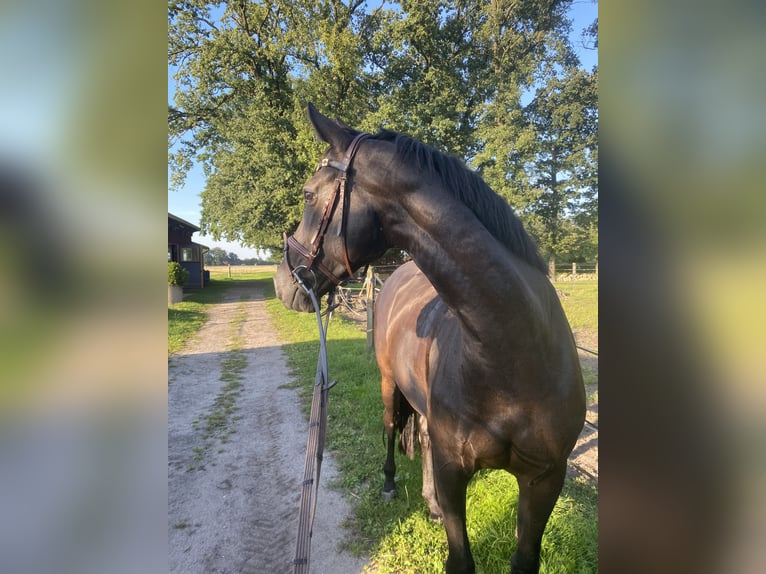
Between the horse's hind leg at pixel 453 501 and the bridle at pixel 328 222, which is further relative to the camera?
the horse's hind leg at pixel 453 501

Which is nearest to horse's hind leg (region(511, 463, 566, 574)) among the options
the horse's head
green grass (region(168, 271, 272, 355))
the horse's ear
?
the horse's head

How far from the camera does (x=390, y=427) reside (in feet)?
11.3

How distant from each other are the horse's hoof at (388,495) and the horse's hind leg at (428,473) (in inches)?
11.2

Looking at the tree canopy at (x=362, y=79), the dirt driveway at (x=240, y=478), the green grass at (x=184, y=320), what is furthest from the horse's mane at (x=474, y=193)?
the tree canopy at (x=362, y=79)

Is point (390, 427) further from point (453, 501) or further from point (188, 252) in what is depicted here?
point (188, 252)

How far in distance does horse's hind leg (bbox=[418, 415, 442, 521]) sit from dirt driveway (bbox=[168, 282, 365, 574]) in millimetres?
645

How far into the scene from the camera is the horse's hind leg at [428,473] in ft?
9.45

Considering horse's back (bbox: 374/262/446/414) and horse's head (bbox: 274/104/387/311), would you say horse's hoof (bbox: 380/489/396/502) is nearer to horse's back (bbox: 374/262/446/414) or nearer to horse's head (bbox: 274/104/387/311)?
horse's back (bbox: 374/262/446/414)

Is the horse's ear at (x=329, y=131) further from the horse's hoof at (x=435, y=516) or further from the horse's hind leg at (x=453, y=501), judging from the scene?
the horse's hoof at (x=435, y=516)

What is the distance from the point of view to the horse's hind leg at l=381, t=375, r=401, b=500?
3.21 m

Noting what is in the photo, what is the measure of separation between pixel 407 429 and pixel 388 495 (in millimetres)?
531

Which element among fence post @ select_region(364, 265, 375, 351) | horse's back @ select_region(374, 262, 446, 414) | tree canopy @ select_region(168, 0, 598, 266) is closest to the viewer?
horse's back @ select_region(374, 262, 446, 414)
